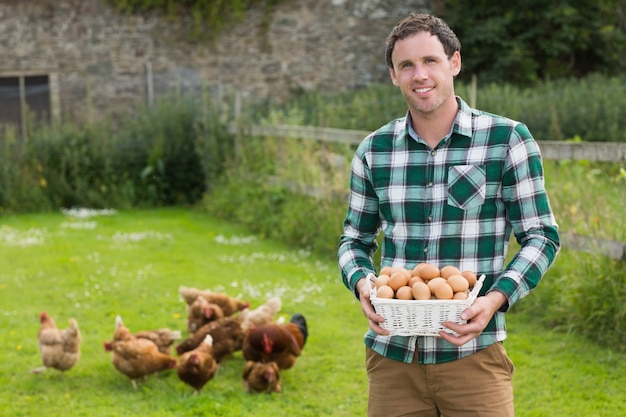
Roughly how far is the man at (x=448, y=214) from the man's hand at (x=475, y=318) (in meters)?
0.05

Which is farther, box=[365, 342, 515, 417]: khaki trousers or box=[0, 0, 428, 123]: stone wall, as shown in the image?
box=[0, 0, 428, 123]: stone wall

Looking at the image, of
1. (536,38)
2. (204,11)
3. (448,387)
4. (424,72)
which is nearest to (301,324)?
(448,387)

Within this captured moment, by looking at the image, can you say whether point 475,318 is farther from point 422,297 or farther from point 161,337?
→ point 161,337

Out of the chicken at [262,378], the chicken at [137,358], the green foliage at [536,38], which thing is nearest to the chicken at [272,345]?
the chicken at [262,378]

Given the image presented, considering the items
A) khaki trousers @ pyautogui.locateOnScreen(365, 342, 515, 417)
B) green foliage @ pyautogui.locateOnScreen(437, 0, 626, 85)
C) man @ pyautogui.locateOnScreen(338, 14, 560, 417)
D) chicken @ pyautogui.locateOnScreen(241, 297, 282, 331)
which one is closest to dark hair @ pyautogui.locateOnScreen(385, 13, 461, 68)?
man @ pyautogui.locateOnScreen(338, 14, 560, 417)

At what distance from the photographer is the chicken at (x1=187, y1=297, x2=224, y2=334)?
21.3 ft

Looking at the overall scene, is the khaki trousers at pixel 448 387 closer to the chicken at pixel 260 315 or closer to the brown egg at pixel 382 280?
the brown egg at pixel 382 280

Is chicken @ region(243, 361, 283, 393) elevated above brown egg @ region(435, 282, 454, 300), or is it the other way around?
brown egg @ region(435, 282, 454, 300)

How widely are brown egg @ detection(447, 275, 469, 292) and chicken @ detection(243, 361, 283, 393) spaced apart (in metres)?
3.27

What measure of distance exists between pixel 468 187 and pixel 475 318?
16.5 inches

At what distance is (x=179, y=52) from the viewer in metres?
17.8

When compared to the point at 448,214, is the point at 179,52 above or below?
above

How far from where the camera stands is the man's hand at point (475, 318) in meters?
2.53

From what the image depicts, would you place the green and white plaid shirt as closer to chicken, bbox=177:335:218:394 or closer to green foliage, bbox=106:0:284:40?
chicken, bbox=177:335:218:394
